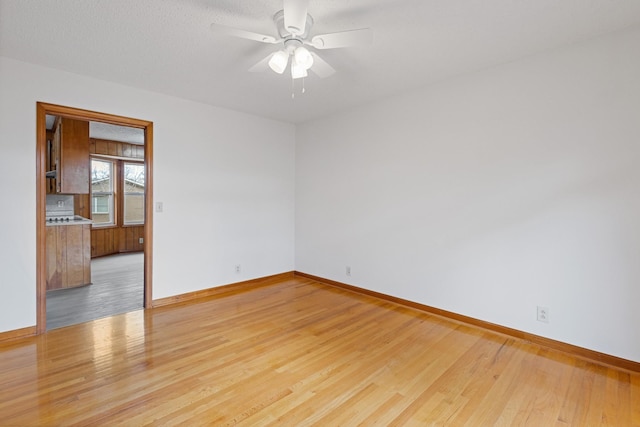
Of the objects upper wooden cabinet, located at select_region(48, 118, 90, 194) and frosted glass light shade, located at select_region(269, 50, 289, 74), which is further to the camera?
upper wooden cabinet, located at select_region(48, 118, 90, 194)

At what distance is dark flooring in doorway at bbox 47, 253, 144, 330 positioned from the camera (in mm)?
3219

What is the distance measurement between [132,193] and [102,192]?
60 centimetres

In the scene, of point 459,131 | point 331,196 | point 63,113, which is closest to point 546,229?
point 459,131

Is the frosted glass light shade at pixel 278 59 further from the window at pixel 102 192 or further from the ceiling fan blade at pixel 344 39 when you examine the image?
the window at pixel 102 192

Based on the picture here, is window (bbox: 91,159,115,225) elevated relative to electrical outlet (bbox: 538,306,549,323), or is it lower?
elevated

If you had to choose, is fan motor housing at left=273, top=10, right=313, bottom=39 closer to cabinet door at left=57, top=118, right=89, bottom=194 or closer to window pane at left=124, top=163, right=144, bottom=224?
cabinet door at left=57, top=118, right=89, bottom=194

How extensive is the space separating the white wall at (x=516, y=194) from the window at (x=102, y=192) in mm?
5642

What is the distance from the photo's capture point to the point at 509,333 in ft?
9.07

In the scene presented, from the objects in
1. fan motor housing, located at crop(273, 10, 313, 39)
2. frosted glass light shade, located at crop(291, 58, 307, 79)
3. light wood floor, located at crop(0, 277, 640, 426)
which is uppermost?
fan motor housing, located at crop(273, 10, 313, 39)

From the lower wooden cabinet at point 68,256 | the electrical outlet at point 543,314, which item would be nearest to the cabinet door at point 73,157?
the lower wooden cabinet at point 68,256

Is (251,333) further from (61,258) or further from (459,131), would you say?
(61,258)

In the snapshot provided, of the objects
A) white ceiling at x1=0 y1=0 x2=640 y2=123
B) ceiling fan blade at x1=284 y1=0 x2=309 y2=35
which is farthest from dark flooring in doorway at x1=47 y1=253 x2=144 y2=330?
ceiling fan blade at x1=284 y1=0 x2=309 y2=35

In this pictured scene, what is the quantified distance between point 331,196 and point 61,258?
380 centimetres

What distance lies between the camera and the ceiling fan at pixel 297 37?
1.69 m
